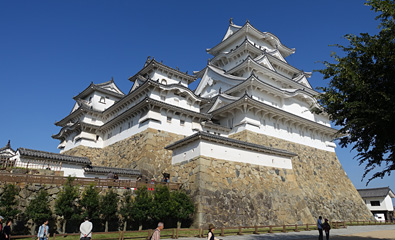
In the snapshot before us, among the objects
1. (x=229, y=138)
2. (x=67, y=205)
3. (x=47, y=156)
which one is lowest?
(x=67, y=205)

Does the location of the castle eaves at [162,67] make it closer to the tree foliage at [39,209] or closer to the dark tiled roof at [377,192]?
the tree foliage at [39,209]

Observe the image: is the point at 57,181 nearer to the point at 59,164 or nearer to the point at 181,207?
the point at 59,164

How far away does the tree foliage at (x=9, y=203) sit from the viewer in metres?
12.1

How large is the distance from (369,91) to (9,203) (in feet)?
53.1

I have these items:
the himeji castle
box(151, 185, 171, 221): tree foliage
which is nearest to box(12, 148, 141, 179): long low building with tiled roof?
the himeji castle

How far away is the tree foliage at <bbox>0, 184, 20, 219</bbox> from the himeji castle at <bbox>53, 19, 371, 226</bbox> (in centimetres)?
919

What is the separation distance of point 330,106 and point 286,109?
68.7 ft

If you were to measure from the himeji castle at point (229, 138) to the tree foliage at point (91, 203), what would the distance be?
556 centimetres

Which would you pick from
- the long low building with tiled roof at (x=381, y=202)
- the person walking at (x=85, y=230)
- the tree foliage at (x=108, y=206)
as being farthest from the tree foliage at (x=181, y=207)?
the long low building with tiled roof at (x=381, y=202)

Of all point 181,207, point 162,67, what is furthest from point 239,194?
point 162,67

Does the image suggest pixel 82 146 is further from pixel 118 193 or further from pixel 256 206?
pixel 256 206

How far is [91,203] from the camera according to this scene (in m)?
13.7

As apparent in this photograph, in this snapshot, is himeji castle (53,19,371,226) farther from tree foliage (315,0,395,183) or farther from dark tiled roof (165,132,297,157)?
tree foliage (315,0,395,183)

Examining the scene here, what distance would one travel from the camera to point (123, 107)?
28.5 metres
